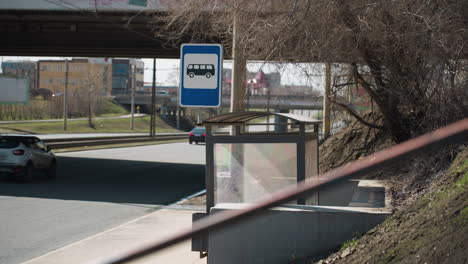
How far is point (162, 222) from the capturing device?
12.0 metres

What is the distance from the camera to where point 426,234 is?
5055 mm

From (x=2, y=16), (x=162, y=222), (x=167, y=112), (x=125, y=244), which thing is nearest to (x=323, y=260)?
(x=125, y=244)

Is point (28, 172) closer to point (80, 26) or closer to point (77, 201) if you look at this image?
point (77, 201)

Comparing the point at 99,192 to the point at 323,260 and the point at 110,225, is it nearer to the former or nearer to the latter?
the point at 110,225

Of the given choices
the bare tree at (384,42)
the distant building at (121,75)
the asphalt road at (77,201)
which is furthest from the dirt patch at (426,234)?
the distant building at (121,75)

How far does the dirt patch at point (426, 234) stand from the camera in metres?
4.52

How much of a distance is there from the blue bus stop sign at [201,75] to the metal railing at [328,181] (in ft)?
23.0

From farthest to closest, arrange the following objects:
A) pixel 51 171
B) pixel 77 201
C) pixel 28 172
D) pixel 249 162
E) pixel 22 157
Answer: pixel 51 171 → pixel 28 172 → pixel 22 157 → pixel 77 201 → pixel 249 162

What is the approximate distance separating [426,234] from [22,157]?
654 inches

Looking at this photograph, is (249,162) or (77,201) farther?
(77,201)

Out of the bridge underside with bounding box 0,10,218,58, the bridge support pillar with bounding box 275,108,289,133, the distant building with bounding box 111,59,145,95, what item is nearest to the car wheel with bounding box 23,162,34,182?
the bridge underside with bounding box 0,10,218,58

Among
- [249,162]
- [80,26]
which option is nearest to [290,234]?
[249,162]

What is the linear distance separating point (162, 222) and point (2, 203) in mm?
4692

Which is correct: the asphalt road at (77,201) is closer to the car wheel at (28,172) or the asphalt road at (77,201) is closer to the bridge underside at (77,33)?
the car wheel at (28,172)
